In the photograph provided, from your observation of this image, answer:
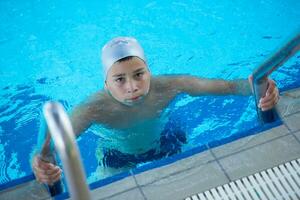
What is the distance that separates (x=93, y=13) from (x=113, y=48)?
3.30 metres

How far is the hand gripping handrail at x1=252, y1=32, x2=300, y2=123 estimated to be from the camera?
2400 mm

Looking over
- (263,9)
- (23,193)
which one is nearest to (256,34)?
(263,9)

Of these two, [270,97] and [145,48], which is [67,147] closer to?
[270,97]

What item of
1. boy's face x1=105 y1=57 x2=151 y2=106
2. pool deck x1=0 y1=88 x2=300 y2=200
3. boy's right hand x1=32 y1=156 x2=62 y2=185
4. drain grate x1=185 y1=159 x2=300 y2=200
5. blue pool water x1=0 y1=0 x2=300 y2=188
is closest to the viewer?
boy's right hand x1=32 y1=156 x2=62 y2=185

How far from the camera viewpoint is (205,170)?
311 centimetres

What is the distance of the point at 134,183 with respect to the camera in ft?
10.00

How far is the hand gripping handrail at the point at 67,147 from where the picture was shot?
143cm

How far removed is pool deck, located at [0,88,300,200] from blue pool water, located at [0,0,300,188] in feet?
3.84

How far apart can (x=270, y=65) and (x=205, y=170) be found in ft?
3.25

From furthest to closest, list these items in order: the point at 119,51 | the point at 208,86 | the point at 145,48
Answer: the point at 145,48 < the point at 208,86 < the point at 119,51

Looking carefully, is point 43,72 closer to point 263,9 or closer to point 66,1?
point 66,1

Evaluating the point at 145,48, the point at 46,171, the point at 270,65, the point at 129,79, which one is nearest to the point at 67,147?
the point at 46,171

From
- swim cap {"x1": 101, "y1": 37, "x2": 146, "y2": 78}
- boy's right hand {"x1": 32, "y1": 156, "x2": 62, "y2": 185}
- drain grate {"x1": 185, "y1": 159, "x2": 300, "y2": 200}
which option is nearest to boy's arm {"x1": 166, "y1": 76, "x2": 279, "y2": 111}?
swim cap {"x1": 101, "y1": 37, "x2": 146, "y2": 78}

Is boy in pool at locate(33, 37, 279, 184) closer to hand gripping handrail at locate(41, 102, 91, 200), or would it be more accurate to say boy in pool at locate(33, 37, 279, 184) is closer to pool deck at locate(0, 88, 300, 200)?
pool deck at locate(0, 88, 300, 200)
